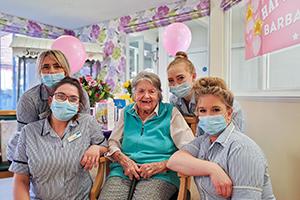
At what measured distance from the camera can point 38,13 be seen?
4.28 meters

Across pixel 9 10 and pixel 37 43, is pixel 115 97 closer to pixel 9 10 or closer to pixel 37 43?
pixel 37 43

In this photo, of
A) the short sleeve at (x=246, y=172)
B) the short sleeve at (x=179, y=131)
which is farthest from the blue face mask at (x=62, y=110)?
the short sleeve at (x=246, y=172)

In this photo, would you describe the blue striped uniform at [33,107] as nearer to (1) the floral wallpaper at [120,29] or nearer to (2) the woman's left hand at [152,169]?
(2) the woman's left hand at [152,169]

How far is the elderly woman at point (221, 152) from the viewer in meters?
1.04

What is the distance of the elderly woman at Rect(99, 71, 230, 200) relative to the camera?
1477 millimetres

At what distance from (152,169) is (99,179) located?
0.32m

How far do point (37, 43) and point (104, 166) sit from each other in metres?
3.26

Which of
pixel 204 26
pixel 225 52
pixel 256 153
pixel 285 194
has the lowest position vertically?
pixel 285 194

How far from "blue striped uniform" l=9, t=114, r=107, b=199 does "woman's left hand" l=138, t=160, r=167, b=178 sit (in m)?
0.34

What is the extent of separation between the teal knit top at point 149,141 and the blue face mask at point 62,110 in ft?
1.23

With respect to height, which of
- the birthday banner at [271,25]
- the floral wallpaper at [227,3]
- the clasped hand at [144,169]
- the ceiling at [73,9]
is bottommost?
the clasped hand at [144,169]

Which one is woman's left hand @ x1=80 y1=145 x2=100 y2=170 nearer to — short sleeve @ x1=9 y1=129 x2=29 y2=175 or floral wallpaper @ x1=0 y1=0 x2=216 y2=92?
short sleeve @ x1=9 y1=129 x2=29 y2=175

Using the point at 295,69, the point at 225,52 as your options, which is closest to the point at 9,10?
the point at 225,52

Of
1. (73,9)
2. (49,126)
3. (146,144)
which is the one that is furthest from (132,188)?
(73,9)
